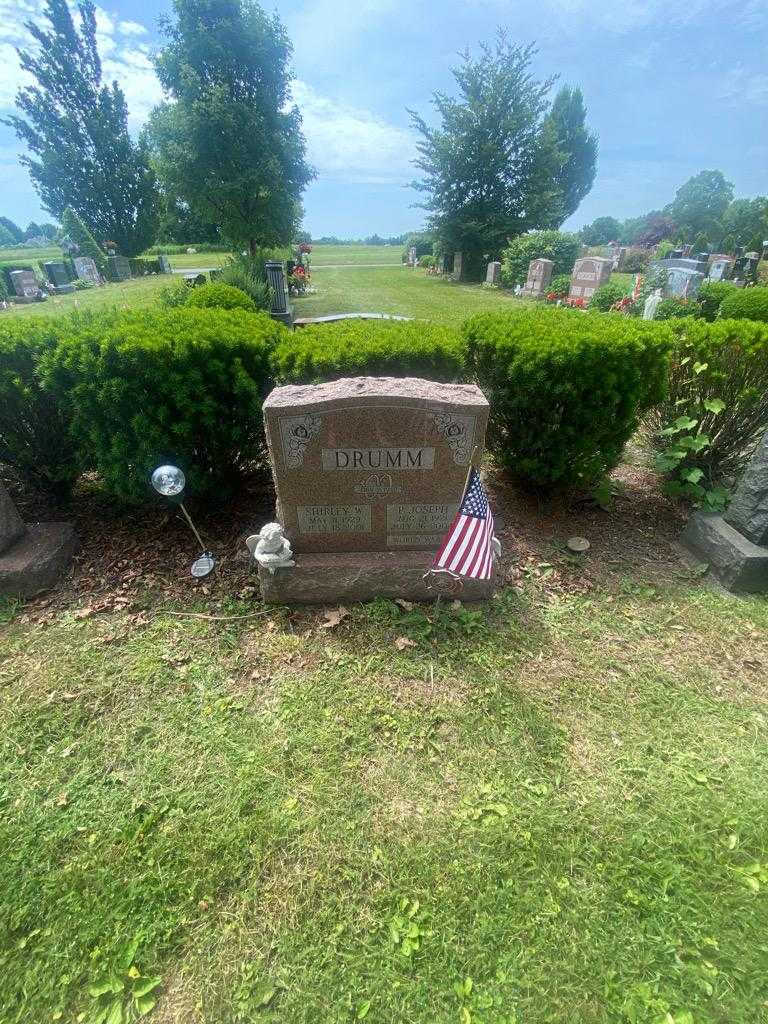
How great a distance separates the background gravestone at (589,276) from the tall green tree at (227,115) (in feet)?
38.5

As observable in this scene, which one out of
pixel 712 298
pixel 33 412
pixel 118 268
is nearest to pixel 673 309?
pixel 712 298

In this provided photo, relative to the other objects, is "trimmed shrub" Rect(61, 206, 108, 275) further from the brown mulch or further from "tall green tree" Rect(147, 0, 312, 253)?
the brown mulch

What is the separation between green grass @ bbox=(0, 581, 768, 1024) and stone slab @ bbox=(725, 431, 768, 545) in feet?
2.02

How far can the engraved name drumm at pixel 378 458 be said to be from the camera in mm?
3127

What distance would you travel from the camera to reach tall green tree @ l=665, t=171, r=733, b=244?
182 feet

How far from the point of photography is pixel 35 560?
3.48m

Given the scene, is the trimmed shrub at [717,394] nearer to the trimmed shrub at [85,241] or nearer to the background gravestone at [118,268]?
the trimmed shrub at [85,241]

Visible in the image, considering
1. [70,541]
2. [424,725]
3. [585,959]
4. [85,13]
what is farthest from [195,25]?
[85,13]

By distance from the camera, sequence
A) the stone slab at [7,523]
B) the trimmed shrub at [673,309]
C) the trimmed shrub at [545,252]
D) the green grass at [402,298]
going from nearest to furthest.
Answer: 1. the stone slab at [7,523]
2. the trimmed shrub at [673,309]
3. the green grass at [402,298]
4. the trimmed shrub at [545,252]

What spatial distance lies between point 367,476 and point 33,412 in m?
2.91

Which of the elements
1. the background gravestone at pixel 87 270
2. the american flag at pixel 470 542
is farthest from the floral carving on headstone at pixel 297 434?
the background gravestone at pixel 87 270

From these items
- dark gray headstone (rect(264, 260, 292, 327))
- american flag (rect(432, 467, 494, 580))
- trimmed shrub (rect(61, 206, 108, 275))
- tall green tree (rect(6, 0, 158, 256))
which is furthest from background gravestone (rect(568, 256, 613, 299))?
tall green tree (rect(6, 0, 158, 256))

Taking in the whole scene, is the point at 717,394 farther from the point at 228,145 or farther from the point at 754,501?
the point at 228,145

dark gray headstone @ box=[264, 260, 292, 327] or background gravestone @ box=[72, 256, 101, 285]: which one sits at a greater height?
dark gray headstone @ box=[264, 260, 292, 327]
